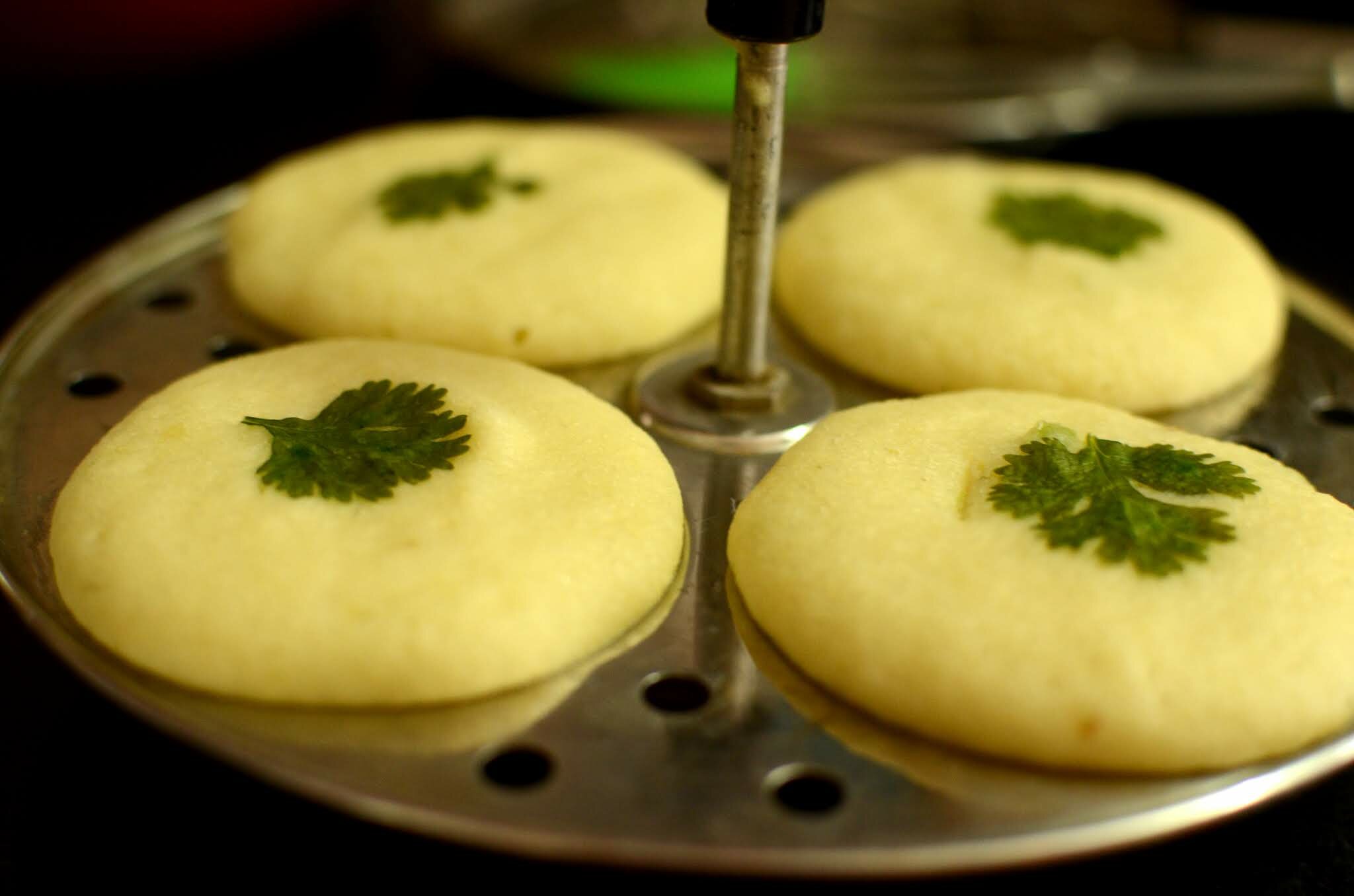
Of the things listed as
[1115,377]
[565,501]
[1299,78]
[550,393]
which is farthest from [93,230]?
[1299,78]

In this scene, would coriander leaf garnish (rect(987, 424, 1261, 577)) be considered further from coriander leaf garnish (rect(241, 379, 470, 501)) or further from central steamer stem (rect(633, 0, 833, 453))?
coriander leaf garnish (rect(241, 379, 470, 501))

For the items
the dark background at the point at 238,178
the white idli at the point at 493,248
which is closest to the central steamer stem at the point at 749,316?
the white idli at the point at 493,248

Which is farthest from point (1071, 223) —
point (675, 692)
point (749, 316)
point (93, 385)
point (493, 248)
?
point (93, 385)

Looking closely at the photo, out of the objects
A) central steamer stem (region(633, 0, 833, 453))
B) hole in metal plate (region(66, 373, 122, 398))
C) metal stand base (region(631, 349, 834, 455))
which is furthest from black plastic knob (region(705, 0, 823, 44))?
hole in metal plate (region(66, 373, 122, 398))

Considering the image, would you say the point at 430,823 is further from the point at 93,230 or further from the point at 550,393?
the point at 93,230

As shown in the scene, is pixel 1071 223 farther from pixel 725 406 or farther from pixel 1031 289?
pixel 725 406

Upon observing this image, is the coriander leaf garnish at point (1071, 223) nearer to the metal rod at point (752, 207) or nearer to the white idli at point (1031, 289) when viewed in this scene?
the white idli at point (1031, 289)
